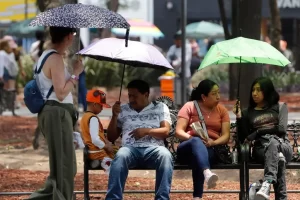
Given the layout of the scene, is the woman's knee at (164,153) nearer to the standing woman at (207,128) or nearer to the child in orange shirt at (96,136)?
the standing woman at (207,128)

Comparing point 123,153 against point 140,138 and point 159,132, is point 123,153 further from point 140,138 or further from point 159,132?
point 159,132

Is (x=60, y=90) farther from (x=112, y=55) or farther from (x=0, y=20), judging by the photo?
(x=0, y=20)

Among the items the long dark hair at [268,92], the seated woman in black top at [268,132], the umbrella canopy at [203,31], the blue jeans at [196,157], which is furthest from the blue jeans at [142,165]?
the umbrella canopy at [203,31]

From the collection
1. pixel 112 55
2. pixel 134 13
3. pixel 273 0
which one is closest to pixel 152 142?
pixel 112 55

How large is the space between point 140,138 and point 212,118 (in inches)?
28.4

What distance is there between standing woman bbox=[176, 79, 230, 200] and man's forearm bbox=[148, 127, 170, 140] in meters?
0.18

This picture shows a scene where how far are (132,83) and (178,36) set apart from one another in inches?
584

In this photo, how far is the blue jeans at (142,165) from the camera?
8.20 metres

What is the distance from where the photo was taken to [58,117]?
7.80m

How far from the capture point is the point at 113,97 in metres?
Result: 25.0

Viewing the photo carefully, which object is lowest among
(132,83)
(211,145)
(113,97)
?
(113,97)

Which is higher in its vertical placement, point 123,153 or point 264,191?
point 123,153

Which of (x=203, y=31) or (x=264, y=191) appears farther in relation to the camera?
(x=203, y=31)

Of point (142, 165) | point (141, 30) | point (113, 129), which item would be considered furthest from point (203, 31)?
point (142, 165)
